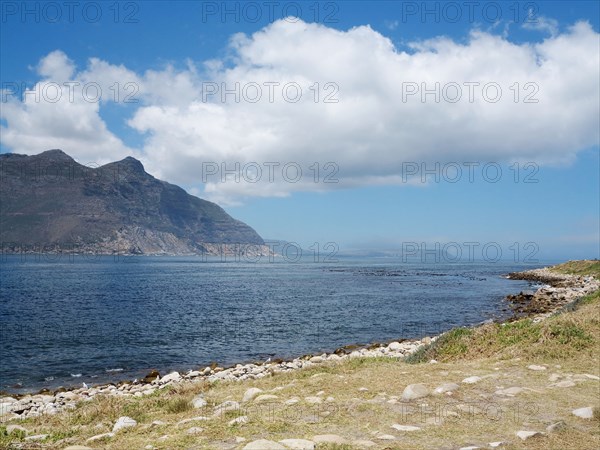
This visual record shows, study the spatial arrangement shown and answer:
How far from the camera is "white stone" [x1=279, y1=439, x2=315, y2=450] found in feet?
23.7

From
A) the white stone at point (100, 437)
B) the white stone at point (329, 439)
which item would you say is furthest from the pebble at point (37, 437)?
the white stone at point (329, 439)

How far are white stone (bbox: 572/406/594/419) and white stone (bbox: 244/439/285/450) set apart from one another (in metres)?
5.67

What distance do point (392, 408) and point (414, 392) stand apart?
101 cm

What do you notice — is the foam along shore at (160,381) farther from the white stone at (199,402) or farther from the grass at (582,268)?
the grass at (582,268)

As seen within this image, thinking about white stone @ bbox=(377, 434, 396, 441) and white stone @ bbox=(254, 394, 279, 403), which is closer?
white stone @ bbox=(377, 434, 396, 441)

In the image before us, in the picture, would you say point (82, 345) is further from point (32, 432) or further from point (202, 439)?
point (202, 439)

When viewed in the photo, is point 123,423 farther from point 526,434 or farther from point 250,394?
point 526,434

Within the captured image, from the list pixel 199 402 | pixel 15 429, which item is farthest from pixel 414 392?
pixel 15 429

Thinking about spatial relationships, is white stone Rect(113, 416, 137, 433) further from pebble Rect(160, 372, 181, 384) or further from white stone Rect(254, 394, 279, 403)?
pebble Rect(160, 372, 181, 384)

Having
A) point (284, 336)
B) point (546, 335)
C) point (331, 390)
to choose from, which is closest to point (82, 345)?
point (284, 336)

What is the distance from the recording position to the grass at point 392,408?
26.0ft

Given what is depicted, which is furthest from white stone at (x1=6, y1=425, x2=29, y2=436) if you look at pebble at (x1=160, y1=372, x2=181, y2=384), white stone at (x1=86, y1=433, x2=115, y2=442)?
pebble at (x1=160, y1=372, x2=181, y2=384)

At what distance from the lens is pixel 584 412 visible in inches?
348

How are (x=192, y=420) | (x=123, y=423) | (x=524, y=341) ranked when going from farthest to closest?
(x=524, y=341) < (x=123, y=423) < (x=192, y=420)
